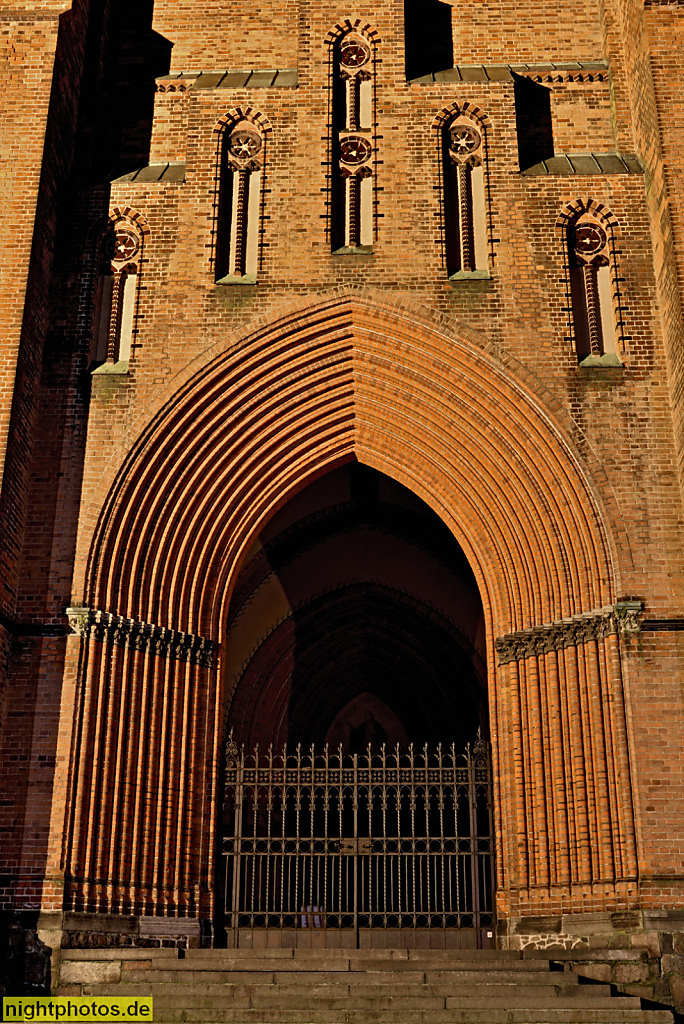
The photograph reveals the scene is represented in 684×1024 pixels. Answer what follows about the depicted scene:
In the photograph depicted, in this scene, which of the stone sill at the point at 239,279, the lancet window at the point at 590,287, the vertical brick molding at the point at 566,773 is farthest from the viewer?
the stone sill at the point at 239,279

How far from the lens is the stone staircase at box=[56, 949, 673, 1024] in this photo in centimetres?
957

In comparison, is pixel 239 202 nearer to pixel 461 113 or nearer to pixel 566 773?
pixel 461 113

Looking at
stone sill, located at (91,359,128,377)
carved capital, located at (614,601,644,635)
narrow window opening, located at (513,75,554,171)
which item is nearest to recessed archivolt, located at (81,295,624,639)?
carved capital, located at (614,601,644,635)

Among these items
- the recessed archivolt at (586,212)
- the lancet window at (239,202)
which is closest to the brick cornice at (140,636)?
the lancet window at (239,202)

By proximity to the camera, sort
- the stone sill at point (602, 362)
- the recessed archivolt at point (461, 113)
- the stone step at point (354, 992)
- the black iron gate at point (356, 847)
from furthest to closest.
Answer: the recessed archivolt at point (461, 113), the stone sill at point (602, 362), the black iron gate at point (356, 847), the stone step at point (354, 992)

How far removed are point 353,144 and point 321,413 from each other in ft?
9.92

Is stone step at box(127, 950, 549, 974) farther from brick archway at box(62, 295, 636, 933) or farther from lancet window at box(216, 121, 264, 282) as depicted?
lancet window at box(216, 121, 264, 282)

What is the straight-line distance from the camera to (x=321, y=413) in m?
13.4

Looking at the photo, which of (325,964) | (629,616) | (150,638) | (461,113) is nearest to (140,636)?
(150,638)

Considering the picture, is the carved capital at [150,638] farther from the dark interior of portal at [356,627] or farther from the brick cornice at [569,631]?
the dark interior of portal at [356,627]

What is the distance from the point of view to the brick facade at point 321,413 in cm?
1150

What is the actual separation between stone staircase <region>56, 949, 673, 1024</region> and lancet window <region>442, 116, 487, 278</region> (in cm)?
680

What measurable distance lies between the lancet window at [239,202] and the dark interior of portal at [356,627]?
3.94 meters

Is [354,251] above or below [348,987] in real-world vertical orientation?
above
